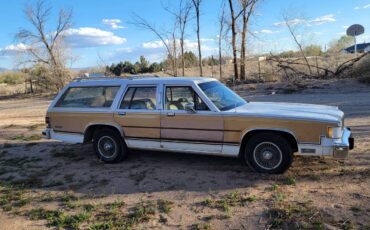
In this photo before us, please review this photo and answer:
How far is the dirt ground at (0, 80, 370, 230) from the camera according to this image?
502 cm

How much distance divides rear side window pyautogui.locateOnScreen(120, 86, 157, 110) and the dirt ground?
108 cm

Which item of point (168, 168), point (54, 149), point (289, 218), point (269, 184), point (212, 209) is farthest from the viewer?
point (54, 149)

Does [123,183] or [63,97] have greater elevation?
[63,97]

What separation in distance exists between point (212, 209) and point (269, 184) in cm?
119

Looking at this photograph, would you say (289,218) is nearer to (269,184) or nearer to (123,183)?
(269,184)

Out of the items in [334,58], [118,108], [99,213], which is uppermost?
[334,58]

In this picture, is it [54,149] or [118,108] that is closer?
[118,108]

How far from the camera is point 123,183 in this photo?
6676 mm

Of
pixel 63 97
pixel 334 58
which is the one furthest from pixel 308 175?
pixel 334 58

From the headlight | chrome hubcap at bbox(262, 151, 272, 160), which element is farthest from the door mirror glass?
the headlight

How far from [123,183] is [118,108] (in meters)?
1.59

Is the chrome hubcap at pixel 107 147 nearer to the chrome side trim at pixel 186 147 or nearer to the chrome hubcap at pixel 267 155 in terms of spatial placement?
the chrome side trim at pixel 186 147

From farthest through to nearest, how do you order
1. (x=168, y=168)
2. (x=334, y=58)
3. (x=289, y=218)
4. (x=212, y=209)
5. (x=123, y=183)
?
(x=334, y=58) < (x=168, y=168) < (x=123, y=183) < (x=212, y=209) < (x=289, y=218)

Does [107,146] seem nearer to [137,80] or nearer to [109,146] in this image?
[109,146]
